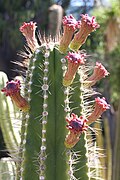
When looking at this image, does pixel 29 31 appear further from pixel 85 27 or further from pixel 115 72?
pixel 115 72

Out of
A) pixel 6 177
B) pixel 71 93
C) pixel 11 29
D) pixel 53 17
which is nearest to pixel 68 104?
pixel 71 93

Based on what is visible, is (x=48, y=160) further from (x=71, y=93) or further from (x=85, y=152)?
(x=71, y=93)

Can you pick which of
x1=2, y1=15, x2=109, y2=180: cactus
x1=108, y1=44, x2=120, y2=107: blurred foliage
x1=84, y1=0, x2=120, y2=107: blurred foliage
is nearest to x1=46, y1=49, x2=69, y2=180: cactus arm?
x1=2, y1=15, x2=109, y2=180: cactus

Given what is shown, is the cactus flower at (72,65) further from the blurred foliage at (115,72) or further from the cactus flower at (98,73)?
the blurred foliage at (115,72)

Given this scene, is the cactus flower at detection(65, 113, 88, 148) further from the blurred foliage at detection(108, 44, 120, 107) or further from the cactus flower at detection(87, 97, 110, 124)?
the blurred foliage at detection(108, 44, 120, 107)

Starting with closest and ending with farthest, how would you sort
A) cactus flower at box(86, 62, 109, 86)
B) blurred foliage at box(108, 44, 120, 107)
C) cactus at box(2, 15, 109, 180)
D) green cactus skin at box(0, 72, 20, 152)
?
cactus at box(2, 15, 109, 180) → cactus flower at box(86, 62, 109, 86) → green cactus skin at box(0, 72, 20, 152) → blurred foliage at box(108, 44, 120, 107)

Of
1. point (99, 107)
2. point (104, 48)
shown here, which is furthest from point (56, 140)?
point (104, 48)
